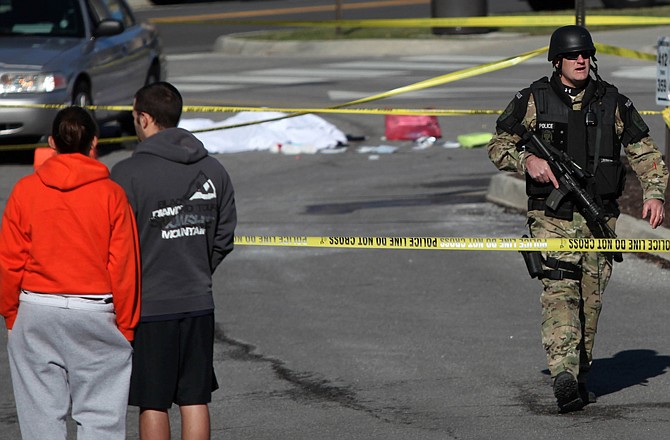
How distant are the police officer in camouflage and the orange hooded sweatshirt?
219 centimetres

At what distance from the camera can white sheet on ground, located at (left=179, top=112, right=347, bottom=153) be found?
586 inches

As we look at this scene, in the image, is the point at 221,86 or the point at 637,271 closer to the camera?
the point at 637,271

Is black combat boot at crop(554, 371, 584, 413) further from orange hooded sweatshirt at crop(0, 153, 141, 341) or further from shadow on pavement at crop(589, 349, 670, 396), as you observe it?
orange hooded sweatshirt at crop(0, 153, 141, 341)

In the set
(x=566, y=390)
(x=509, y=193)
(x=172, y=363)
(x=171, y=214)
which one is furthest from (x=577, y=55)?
(x=509, y=193)

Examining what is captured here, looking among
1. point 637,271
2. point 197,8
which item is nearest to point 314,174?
point 637,271

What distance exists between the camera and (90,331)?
16.5 ft

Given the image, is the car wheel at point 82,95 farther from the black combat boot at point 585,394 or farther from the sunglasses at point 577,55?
the black combat boot at point 585,394

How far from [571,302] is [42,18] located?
937 centimetres

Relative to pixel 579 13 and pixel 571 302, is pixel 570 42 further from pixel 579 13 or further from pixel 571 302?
pixel 579 13

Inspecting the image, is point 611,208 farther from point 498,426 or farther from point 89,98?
point 89,98

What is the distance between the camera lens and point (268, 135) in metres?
15.1

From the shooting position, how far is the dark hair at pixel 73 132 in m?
5.07

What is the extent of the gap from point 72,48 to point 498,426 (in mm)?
8829

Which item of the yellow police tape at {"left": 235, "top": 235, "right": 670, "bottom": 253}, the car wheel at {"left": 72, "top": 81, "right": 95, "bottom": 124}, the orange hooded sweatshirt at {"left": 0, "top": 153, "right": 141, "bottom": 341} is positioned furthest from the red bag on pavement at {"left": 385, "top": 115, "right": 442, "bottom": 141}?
the orange hooded sweatshirt at {"left": 0, "top": 153, "right": 141, "bottom": 341}
